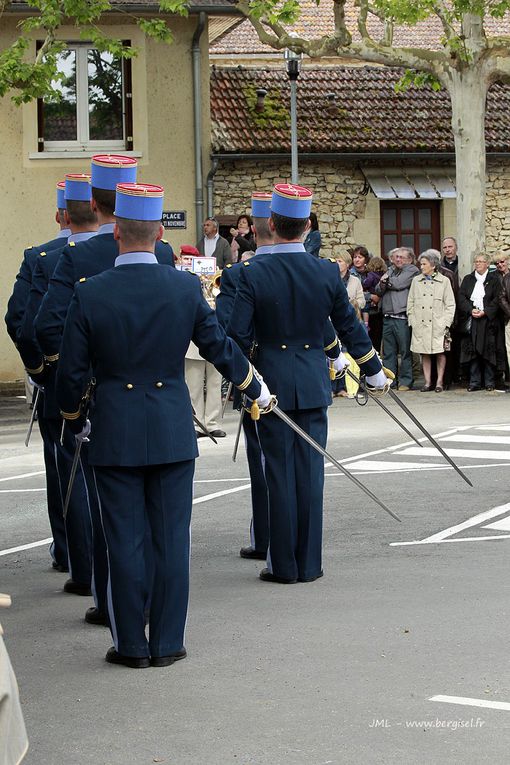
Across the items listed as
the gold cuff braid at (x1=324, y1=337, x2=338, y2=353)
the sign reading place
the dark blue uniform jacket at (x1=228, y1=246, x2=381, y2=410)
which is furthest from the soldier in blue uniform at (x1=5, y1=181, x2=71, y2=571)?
the sign reading place

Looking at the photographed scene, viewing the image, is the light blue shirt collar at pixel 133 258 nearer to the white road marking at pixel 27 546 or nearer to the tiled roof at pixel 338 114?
the white road marking at pixel 27 546

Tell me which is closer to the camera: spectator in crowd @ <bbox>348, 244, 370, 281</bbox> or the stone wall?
spectator in crowd @ <bbox>348, 244, 370, 281</bbox>

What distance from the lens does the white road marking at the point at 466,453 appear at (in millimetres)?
14133

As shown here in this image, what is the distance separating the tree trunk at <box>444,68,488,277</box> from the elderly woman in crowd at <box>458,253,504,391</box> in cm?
179

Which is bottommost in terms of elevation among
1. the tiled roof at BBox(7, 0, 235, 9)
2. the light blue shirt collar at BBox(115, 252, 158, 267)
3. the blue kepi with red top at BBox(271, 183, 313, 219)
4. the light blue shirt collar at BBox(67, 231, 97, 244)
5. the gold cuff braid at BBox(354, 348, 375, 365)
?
the gold cuff braid at BBox(354, 348, 375, 365)

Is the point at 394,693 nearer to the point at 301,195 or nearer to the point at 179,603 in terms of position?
the point at 179,603

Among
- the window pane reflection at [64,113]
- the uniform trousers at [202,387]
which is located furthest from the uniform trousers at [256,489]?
the window pane reflection at [64,113]

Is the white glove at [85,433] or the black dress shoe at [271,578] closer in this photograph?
the white glove at [85,433]

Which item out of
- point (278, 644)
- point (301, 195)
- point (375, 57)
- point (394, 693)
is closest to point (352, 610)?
point (278, 644)

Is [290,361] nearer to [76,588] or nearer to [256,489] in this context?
[256,489]

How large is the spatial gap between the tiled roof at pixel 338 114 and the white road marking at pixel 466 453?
13.0m

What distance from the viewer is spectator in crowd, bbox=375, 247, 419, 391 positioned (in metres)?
21.8

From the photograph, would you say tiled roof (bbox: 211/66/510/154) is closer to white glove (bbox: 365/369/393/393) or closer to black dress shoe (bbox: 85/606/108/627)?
white glove (bbox: 365/369/393/393)

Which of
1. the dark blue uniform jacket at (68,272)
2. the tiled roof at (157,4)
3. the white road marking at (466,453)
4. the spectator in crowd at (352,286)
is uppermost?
the tiled roof at (157,4)
